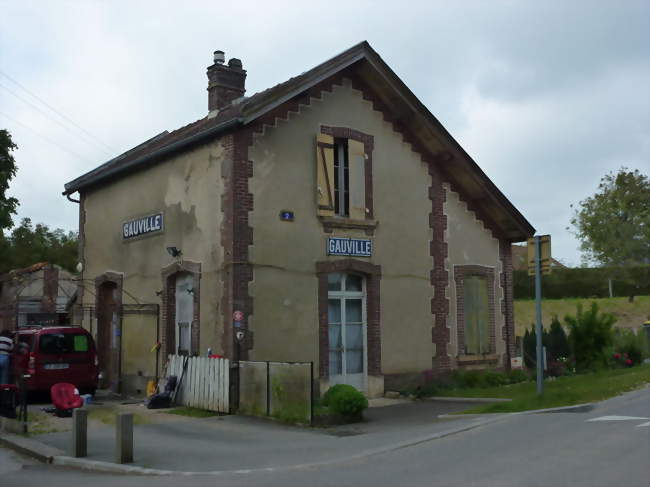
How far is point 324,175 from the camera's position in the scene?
14930 mm

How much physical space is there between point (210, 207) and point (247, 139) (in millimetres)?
1603

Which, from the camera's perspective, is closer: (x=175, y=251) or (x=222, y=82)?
(x=175, y=251)

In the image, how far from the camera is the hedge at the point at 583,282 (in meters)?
42.1

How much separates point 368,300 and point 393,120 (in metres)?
4.45

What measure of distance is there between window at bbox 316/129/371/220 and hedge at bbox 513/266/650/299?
2914 cm

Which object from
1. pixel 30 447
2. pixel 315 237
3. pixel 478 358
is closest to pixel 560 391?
pixel 478 358

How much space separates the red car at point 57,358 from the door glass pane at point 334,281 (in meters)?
5.66

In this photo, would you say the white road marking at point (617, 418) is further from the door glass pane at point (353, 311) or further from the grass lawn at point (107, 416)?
the grass lawn at point (107, 416)

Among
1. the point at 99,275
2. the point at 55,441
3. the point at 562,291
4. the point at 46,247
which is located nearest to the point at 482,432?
the point at 55,441

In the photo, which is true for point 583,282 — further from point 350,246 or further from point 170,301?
point 170,301

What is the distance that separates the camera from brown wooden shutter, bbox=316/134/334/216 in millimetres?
14867

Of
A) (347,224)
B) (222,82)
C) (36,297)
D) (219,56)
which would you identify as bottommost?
(36,297)

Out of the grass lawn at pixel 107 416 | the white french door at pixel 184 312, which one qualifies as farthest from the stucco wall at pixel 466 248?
the grass lawn at pixel 107 416

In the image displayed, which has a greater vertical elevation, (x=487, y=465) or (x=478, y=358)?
(x=478, y=358)
